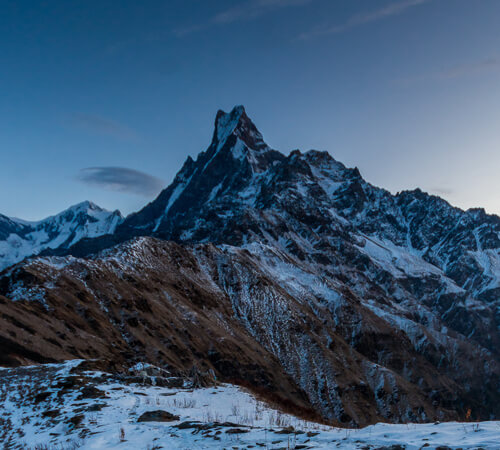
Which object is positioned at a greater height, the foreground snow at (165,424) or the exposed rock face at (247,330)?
the exposed rock face at (247,330)

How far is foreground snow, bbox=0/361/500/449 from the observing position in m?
11.2

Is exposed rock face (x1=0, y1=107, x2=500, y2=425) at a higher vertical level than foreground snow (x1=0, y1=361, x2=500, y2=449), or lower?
higher

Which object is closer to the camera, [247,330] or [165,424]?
[165,424]

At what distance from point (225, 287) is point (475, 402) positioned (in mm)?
120852

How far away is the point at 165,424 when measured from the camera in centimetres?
1366

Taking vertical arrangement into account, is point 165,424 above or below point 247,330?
below

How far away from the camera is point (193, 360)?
273 ft

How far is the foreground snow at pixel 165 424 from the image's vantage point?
11.2m

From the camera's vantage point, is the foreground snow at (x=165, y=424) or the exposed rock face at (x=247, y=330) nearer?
the foreground snow at (x=165, y=424)

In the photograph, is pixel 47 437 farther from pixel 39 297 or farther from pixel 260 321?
pixel 260 321

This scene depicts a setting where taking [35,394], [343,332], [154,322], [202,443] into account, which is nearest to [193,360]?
[154,322]

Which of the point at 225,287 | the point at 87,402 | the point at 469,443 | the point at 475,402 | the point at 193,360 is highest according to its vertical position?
the point at 225,287

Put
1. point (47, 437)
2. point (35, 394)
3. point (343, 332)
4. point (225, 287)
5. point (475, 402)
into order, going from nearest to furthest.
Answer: point (47, 437) → point (35, 394) → point (225, 287) → point (343, 332) → point (475, 402)

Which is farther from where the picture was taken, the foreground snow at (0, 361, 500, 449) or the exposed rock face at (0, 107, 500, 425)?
the exposed rock face at (0, 107, 500, 425)
